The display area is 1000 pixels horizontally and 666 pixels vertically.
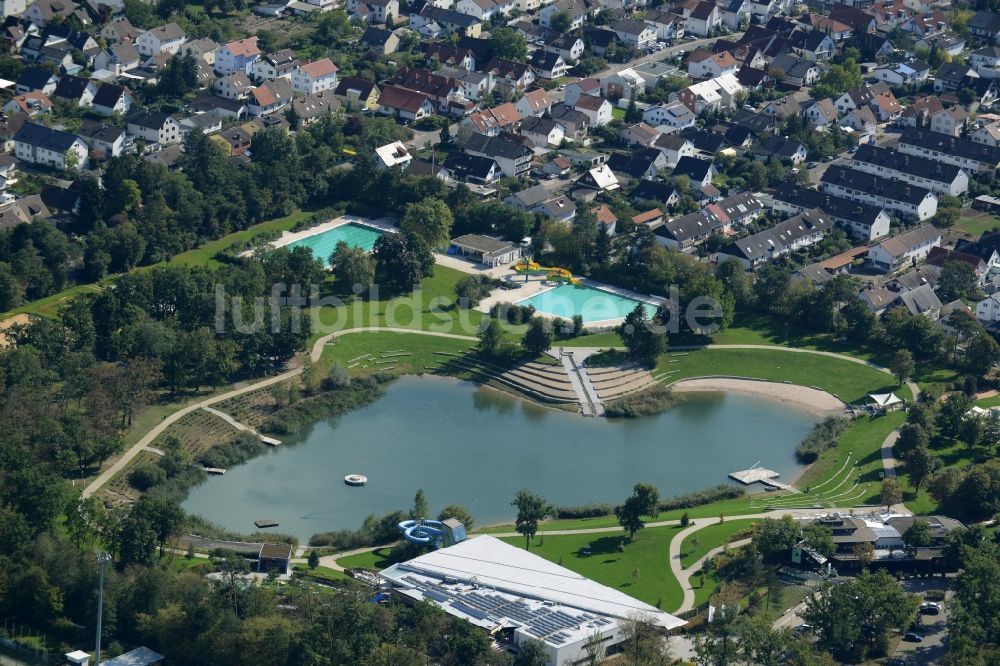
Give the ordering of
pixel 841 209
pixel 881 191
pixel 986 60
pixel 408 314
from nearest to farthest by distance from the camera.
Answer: pixel 408 314, pixel 841 209, pixel 881 191, pixel 986 60

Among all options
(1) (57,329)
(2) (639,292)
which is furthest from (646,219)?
(1) (57,329)

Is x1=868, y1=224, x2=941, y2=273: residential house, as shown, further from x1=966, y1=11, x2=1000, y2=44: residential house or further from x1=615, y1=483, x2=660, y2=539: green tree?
x1=966, y1=11, x2=1000, y2=44: residential house

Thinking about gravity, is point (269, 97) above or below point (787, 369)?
above

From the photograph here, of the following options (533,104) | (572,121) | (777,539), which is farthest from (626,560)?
(533,104)

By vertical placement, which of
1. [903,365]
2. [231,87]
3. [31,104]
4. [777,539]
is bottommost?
[777,539]

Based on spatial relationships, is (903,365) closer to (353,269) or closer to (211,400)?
(353,269)

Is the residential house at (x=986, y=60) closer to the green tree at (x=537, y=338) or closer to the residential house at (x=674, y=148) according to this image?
the residential house at (x=674, y=148)

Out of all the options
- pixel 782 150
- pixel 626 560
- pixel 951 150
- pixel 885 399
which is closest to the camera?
pixel 626 560

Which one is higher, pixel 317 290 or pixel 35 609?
pixel 317 290

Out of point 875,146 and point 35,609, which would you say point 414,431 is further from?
point 875,146
